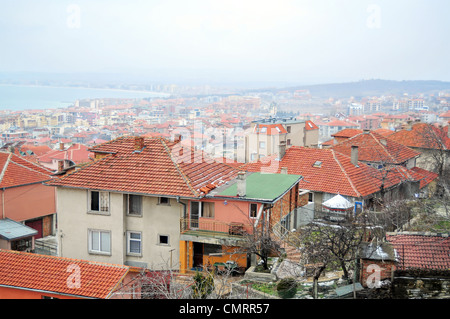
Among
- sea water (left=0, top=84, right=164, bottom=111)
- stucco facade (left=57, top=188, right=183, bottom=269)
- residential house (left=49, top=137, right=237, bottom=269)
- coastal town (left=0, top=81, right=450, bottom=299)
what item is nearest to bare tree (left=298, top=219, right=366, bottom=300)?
coastal town (left=0, top=81, right=450, bottom=299)

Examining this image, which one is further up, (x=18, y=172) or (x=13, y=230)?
(x=18, y=172)

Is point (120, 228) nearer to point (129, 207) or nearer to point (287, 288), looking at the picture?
point (129, 207)

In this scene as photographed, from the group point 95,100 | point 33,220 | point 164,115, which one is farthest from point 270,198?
point 95,100

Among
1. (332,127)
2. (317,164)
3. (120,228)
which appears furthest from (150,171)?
(332,127)

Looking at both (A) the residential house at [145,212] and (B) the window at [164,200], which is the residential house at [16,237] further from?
(B) the window at [164,200]
